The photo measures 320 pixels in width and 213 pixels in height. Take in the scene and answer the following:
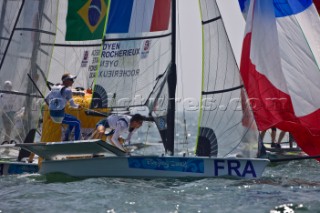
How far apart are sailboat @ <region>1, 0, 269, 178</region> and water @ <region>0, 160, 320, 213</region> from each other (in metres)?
0.25

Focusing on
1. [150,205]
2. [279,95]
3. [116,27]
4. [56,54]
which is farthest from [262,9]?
[150,205]

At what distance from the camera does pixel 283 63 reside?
16.9 metres

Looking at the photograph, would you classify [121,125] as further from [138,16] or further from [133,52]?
[138,16]

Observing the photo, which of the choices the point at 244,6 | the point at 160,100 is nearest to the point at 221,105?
the point at 160,100

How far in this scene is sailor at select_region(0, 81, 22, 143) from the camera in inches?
632

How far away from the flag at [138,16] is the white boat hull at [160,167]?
264 centimetres

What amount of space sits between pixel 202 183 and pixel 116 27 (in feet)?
12.7

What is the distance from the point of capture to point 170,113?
1412 centimetres

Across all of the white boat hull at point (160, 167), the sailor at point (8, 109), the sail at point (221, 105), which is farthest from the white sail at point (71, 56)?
the sail at point (221, 105)

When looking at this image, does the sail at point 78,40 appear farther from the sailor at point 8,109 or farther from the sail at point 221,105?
the sail at point 221,105

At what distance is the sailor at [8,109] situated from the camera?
16.1 m

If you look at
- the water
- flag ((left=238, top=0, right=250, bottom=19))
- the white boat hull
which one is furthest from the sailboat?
flag ((left=238, top=0, right=250, bottom=19))

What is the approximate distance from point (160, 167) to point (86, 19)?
6.15 metres

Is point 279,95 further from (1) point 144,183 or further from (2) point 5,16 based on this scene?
(2) point 5,16
